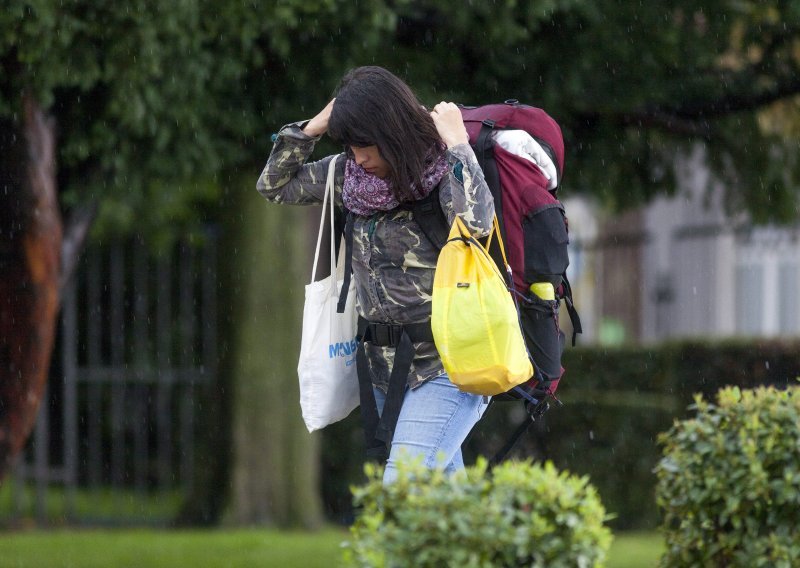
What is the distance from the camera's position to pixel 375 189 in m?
4.32

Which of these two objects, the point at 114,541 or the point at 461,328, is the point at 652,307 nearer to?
the point at 114,541

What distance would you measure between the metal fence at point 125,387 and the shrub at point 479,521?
750 centimetres

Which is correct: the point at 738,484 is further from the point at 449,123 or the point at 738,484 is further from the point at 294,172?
the point at 294,172

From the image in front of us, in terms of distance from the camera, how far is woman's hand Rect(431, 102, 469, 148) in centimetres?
427

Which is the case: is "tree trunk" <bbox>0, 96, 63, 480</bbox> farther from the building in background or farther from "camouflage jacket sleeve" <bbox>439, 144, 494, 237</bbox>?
the building in background

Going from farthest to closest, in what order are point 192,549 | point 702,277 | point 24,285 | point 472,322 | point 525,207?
point 702,277
point 192,549
point 24,285
point 525,207
point 472,322

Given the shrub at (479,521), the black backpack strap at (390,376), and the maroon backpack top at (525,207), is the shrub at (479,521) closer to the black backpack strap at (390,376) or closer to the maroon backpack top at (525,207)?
the black backpack strap at (390,376)

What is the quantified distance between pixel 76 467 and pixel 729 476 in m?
7.97

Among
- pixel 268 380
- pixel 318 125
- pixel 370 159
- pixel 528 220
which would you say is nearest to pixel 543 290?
pixel 528 220

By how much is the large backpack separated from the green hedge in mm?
6361

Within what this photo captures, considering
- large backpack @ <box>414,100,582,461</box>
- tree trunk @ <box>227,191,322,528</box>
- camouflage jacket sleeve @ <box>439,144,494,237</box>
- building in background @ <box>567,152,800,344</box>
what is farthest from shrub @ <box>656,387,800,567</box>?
building in background @ <box>567,152,800,344</box>

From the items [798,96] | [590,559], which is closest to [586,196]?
[798,96]

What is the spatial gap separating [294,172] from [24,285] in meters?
2.75

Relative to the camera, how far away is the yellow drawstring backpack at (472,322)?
4082 millimetres
